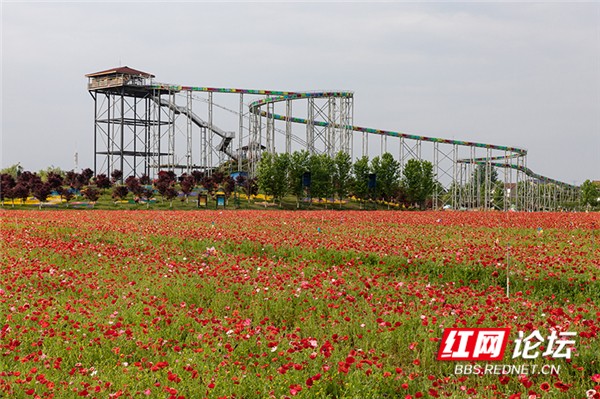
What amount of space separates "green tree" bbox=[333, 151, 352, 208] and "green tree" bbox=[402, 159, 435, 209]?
7.19 metres

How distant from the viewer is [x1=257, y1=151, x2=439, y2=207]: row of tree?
5034cm

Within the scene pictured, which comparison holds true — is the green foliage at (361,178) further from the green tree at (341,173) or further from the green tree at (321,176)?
the green tree at (321,176)

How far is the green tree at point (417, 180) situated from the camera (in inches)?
2259

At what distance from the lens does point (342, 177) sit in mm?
53219

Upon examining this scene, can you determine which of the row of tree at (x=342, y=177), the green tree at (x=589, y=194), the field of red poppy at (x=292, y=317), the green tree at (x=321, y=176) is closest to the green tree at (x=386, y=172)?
the row of tree at (x=342, y=177)

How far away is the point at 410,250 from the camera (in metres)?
11.9

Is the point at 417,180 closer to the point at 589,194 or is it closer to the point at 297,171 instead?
the point at 297,171

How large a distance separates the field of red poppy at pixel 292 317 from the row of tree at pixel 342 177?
36862 millimetres

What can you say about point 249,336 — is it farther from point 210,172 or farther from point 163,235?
point 210,172

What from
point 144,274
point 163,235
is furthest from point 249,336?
point 163,235

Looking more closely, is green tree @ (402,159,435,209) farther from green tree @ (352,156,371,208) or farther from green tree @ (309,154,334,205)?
green tree @ (309,154,334,205)

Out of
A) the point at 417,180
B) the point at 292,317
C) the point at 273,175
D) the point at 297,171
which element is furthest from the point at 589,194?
the point at 292,317

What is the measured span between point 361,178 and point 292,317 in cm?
4770

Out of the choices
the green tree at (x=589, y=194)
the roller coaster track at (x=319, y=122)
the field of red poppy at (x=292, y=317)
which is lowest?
the field of red poppy at (x=292, y=317)
